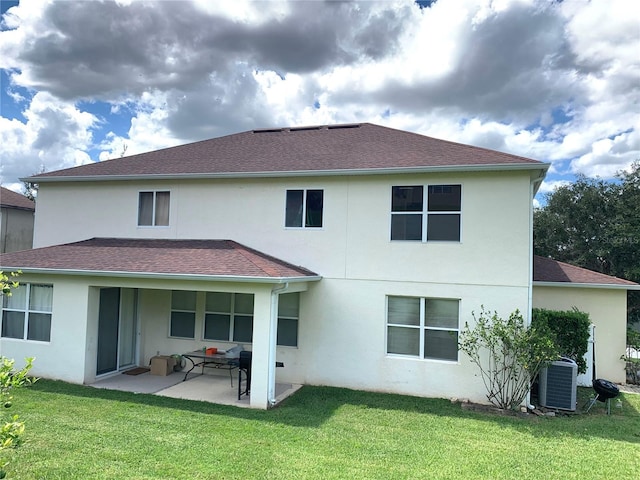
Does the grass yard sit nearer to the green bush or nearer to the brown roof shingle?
the green bush

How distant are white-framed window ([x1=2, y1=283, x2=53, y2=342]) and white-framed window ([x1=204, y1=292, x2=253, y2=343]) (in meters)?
3.93

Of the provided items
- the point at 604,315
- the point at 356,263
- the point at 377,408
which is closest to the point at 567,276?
the point at 604,315

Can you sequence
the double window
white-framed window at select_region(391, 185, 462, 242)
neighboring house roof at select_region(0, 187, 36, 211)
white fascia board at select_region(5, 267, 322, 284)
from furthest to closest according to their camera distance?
1. neighboring house roof at select_region(0, 187, 36, 211)
2. the double window
3. white-framed window at select_region(391, 185, 462, 242)
4. white fascia board at select_region(5, 267, 322, 284)

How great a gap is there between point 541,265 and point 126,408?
13.2 meters

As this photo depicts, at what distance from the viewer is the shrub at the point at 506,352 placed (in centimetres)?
916

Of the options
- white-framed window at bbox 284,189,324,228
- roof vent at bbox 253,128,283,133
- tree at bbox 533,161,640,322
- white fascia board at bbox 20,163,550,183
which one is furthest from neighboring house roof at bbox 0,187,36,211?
tree at bbox 533,161,640,322

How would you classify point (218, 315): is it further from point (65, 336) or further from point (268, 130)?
point (268, 130)

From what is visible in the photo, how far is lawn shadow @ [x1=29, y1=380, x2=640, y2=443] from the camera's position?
820 cm

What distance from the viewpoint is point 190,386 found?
34.7ft

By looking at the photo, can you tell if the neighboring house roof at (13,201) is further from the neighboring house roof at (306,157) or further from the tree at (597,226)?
the tree at (597,226)

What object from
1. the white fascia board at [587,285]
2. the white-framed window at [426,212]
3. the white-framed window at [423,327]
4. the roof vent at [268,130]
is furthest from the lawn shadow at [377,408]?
the roof vent at [268,130]

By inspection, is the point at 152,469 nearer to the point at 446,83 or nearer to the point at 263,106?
the point at 446,83

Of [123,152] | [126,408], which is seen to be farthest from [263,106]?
[123,152]

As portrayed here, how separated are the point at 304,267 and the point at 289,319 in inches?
57.1
